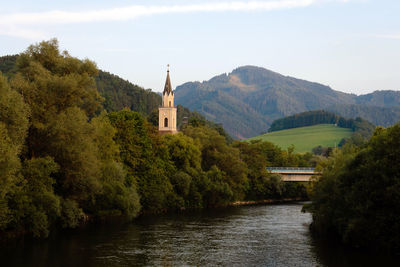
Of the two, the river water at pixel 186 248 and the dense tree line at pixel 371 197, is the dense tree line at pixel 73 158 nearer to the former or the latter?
the river water at pixel 186 248

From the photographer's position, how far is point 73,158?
53344mm

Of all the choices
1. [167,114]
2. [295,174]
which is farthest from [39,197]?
[167,114]

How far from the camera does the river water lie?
137 feet

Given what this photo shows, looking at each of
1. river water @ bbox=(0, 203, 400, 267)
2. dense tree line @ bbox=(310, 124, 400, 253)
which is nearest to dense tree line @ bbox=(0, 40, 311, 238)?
river water @ bbox=(0, 203, 400, 267)

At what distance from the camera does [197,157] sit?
94.5 meters

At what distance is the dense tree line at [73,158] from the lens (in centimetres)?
4653

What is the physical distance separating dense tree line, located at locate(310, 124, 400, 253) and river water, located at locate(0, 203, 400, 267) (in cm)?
181

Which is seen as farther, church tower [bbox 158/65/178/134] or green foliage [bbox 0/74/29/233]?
church tower [bbox 158/65/178/134]

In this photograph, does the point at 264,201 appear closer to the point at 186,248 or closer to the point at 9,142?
the point at 186,248

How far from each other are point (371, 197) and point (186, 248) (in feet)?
56.6

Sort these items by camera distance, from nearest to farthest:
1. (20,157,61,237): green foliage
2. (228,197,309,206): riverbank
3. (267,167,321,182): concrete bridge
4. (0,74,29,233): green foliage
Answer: (0,74,29,233): green foliage
(20,157,61,237): green foliage
(228,197,309,206): riverbank
(267,167,321,182): concrete bridge

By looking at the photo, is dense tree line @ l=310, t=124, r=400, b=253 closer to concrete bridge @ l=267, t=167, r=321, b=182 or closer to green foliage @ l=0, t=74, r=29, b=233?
green foliage @ l=0, t=74, r=29, b=233

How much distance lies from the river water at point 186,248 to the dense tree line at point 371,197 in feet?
5.92

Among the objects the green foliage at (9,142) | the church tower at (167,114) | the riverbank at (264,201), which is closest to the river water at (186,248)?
the green foliage at (9,142)
